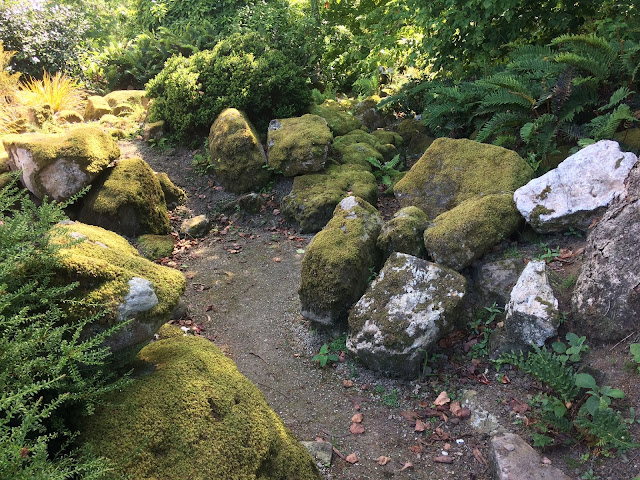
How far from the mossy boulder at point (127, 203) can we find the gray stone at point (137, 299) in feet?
12.7

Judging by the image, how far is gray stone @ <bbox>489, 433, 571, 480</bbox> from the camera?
3158 mm

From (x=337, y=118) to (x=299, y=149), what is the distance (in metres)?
1.84

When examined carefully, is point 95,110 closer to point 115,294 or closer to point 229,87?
point 229,87

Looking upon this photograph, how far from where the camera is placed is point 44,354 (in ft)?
8.16

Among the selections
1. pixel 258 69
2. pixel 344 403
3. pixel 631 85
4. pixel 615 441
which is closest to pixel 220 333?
pixel 344 403

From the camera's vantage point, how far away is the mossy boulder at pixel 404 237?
16.7 feet

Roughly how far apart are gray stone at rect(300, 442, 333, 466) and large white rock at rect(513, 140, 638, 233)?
2997 millimetres

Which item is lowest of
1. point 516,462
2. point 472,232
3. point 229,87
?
point 516,462

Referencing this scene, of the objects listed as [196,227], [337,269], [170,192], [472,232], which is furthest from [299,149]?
[472,232]

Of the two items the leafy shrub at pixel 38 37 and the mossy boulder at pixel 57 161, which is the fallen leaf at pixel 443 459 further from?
the leafy shrub at pixel 38 37

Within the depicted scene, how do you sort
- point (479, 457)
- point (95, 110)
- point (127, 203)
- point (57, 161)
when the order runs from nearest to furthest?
point (479, 457) < point (57, 161) < point (127, 203) < point (95, 110)

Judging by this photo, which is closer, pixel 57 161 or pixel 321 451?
pixel 321 451

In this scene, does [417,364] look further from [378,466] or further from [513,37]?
[513,37]

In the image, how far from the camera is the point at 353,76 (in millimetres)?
10969
